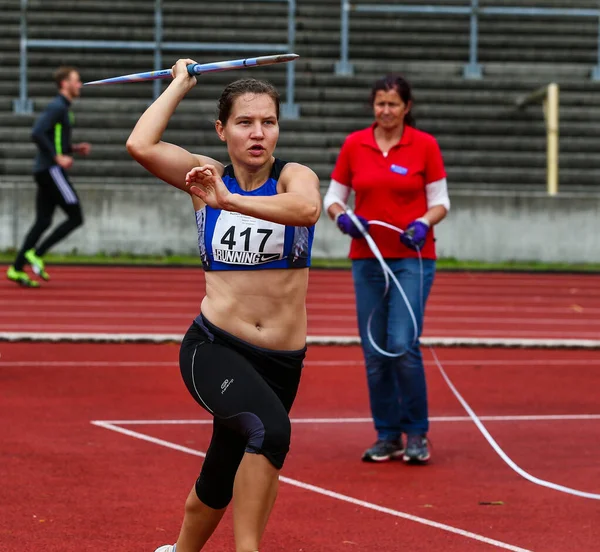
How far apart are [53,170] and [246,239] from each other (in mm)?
11302

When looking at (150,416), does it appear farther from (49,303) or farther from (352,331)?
(49,303)

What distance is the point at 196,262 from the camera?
63.3 feet

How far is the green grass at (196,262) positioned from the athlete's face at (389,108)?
11.4 m

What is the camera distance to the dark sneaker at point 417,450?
705 cm

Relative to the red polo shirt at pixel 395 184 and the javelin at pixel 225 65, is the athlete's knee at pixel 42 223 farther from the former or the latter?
the javelin at pixel 225 65

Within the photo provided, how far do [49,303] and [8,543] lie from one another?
9.32 meters

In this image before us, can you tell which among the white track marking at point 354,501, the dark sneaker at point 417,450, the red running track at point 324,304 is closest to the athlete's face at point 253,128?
the white track marking at point 354,501

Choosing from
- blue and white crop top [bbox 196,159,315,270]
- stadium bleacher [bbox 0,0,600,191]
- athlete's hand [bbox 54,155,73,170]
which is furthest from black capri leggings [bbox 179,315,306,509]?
stadium bleacher [bbox 0,0,600,191]

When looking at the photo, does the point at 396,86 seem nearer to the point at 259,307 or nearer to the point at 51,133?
the point at 259,307

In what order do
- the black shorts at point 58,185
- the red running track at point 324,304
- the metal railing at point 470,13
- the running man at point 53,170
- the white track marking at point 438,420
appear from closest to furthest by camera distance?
the white track marking at point 438,420, the red running track at point 324,304, the running man at point 53,170, the black shorts at point 58,185, the metal railing at point 470,13

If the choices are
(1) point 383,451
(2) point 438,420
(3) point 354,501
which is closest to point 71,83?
(2) point 438,420

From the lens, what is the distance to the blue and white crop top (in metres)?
4.59

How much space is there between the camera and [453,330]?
515 inches

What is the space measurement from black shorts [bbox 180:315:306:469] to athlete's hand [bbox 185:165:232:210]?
487 millimetres
